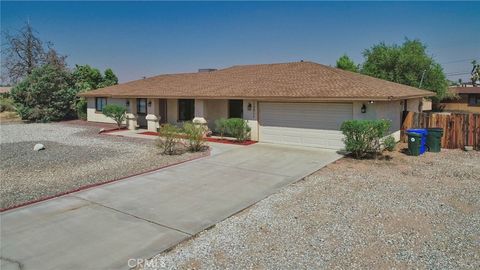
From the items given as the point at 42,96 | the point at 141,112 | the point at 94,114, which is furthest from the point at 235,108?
the point at 42,96

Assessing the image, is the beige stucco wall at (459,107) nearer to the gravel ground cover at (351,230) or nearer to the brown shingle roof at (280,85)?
the brown shingle roof at (280,85)

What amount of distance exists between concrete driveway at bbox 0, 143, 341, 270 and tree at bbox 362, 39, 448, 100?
24604 millimetres

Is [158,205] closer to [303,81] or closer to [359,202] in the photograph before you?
[359,202]

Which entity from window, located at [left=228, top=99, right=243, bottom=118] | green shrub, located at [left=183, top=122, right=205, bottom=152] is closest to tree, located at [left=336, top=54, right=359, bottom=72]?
window, located at [left=228, top=99, right=243, bottom=118]

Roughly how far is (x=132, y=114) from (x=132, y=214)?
55.1 feet

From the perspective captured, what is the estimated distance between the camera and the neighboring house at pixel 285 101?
13.7 meters

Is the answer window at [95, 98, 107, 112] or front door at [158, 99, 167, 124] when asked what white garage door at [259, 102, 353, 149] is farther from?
window at [95, 98, 107, 112]

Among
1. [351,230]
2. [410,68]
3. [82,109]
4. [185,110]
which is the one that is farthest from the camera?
[410,68]

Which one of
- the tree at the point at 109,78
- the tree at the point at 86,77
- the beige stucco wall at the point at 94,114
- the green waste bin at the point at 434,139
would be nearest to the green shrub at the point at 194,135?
the green waste bin at the point at 434,139

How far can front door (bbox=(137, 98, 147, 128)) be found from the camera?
76.8ft

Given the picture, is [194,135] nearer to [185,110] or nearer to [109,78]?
[185,110]

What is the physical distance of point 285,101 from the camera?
15.1 m

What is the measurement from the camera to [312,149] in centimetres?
1408

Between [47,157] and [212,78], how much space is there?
477 inches
